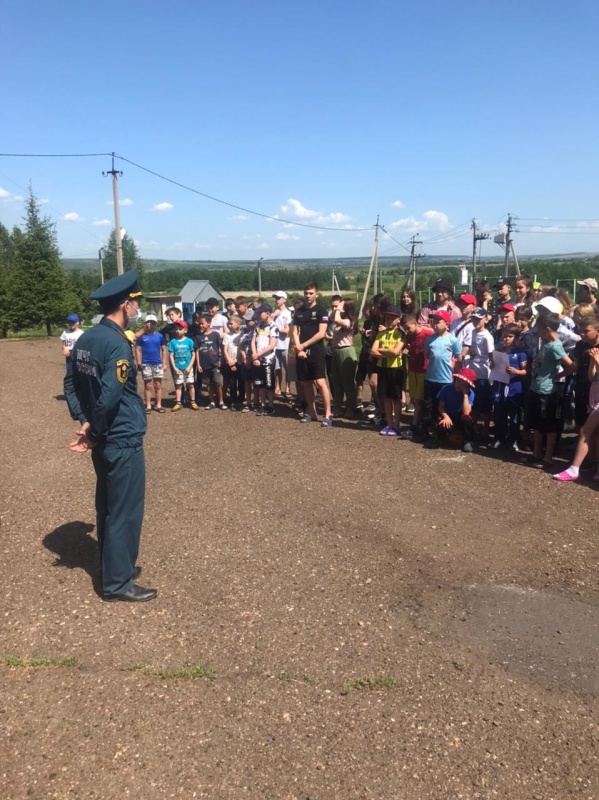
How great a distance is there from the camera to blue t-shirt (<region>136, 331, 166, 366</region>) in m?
10.3

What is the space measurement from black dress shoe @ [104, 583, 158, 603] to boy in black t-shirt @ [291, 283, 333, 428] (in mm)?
4946

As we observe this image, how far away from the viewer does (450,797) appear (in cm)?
266

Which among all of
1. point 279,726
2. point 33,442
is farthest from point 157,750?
point 33,442

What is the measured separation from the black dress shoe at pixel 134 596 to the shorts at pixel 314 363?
5151 mm

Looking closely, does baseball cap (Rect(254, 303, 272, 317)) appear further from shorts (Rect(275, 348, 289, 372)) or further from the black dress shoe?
the black dress shoe

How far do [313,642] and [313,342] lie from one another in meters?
5.66

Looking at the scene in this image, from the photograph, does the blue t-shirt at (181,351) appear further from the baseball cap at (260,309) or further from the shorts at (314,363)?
the shorts at (314,363)

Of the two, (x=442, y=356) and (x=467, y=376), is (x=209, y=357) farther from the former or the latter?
(x=467, y=376)

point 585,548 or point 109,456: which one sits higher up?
point 109,456

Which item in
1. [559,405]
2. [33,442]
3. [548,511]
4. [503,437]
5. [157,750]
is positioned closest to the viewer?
[157,750]

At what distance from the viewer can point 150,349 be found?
10.3 m

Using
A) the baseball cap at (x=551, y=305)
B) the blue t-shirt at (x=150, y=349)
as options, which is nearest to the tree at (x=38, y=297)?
the blue t-shirt at (x=150, y=349)

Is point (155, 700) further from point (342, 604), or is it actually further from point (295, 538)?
point (295, 538)

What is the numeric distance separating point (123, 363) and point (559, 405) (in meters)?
4.73
